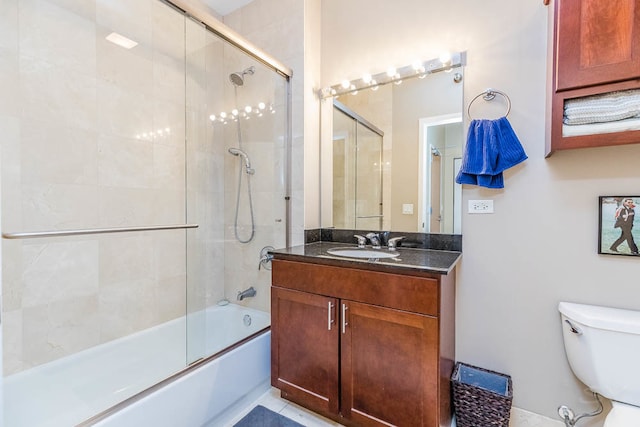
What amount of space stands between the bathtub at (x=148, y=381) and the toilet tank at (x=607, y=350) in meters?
1.66

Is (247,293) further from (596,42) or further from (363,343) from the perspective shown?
(596,42)

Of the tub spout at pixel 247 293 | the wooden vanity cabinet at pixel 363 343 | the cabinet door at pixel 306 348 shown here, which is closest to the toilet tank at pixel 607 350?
the wooden vanity cabinet at pixel 363 343

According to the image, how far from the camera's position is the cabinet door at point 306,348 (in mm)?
1514

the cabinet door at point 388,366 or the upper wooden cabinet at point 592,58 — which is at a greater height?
the upper wooden cabinet at point 592,58

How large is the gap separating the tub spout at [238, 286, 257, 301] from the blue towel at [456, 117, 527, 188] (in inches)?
68.1

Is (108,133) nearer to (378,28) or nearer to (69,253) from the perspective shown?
(69,253)

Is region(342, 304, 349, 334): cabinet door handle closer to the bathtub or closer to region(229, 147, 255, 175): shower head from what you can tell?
the bathtub

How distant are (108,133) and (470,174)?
2.19 metres

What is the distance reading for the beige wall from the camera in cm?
140

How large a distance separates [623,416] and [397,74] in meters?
2.01

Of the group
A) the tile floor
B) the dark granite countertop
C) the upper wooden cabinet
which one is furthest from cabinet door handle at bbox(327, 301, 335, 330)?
the upper wooden cabinet

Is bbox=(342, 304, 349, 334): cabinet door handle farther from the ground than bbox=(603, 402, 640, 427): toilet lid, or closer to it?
farther from the ground

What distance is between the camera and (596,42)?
1.19 m

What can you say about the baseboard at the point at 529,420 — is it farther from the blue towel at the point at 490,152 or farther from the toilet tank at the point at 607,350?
the blue towel at the point at 490,152
